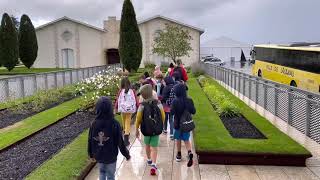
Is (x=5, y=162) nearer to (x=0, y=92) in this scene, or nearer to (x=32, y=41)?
(x=0, y=92)

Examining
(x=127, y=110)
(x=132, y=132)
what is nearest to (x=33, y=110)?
(x=132, y=132)

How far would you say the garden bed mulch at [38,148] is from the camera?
8.05 metres

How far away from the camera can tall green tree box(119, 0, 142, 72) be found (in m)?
32.8

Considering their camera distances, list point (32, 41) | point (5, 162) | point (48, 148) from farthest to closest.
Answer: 1. point (32, 41)
2. point (48, 148)
3. point (5, 162)

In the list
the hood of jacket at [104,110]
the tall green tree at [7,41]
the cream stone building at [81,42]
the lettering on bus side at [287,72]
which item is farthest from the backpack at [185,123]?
the cream stone building at [81,42]

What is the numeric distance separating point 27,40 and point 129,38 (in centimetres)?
1710

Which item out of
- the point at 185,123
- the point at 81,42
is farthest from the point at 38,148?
the point at 81,42

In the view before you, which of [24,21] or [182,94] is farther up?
[24,21]

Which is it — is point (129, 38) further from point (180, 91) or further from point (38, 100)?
point (180, 91)

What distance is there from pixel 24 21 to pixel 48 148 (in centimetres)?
3866

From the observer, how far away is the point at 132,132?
1152 cm

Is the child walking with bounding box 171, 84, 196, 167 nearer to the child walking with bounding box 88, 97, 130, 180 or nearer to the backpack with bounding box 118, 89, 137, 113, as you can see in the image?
the backpack with bounding box 118, 89, 137, 113

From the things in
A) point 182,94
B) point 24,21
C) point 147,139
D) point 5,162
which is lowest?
point 5,162

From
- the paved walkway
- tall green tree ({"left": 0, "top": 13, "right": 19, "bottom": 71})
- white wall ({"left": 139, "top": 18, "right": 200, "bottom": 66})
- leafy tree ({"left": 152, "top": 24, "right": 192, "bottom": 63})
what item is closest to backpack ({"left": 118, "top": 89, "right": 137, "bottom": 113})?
the paved walkway
